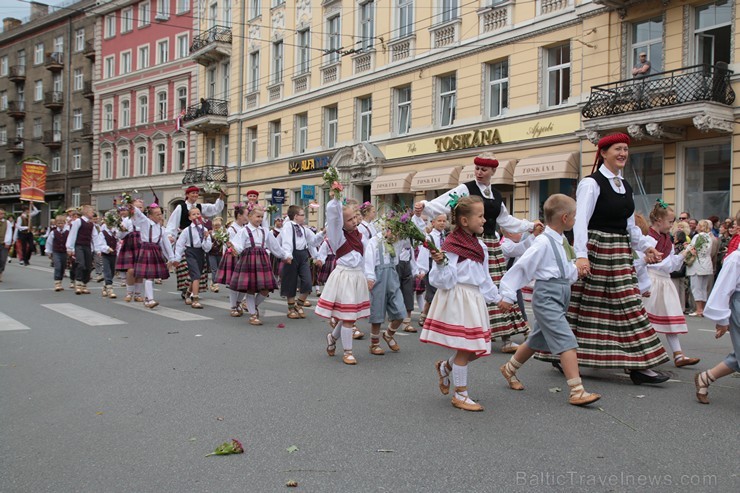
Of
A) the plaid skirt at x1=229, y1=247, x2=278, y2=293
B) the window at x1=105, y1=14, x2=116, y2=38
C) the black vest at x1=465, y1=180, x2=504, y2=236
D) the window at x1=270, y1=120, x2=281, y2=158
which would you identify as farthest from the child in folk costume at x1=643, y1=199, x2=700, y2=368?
the window at x1=105, y1=14, x2=116, y2=38

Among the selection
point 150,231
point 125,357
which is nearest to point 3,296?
point 150,231

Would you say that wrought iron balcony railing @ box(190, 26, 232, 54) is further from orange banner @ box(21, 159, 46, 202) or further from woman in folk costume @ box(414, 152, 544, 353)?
woman in folk costume @ box(414, 152, 544, 353)

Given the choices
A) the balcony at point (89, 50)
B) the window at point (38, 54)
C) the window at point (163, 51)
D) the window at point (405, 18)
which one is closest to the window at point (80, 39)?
the balcony at point (89, 50)

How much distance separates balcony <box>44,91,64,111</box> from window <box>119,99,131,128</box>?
11645 mm

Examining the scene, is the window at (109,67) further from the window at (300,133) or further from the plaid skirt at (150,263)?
the plaid skirt at (150,263)

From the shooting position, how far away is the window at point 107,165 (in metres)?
50.1

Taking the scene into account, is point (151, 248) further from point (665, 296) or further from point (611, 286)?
point (611, 286)

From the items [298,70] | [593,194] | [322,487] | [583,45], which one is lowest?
[322,487]

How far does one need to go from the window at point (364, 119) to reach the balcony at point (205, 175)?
37.9 ft

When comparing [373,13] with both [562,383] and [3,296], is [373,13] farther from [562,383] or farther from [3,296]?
[562,383]

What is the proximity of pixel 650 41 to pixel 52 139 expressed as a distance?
174ft

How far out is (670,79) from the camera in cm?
1742

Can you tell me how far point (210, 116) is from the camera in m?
38.3

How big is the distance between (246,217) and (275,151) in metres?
23.1
